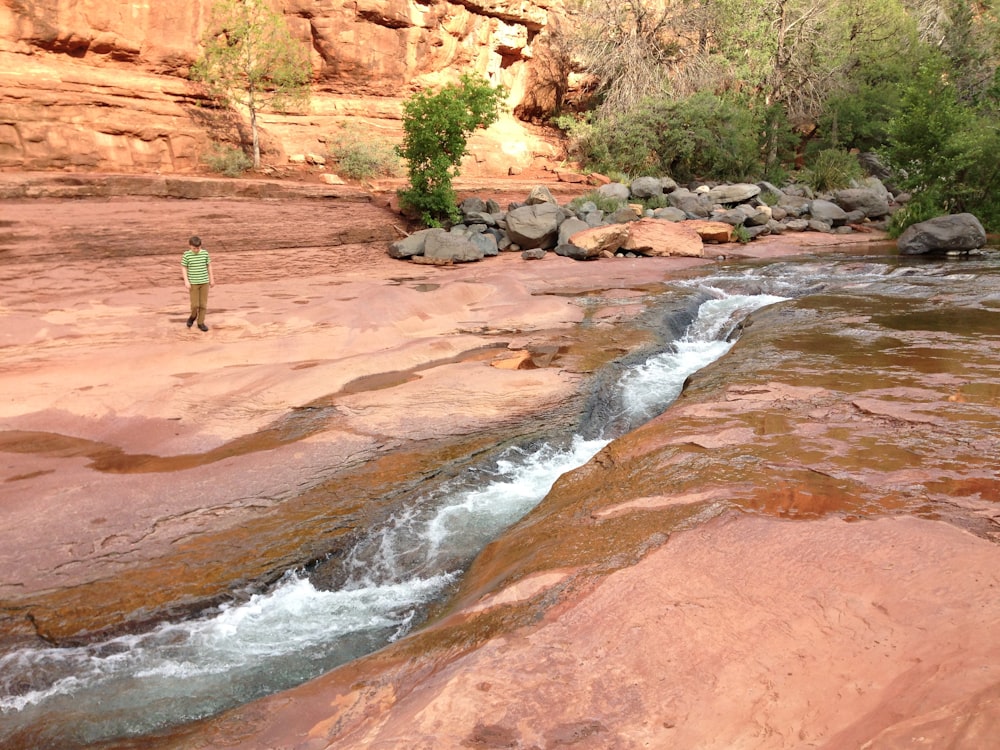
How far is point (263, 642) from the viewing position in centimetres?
403

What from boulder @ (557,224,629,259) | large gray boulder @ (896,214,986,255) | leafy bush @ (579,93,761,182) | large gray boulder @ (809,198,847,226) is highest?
leafy bush @ (579,93,761,182)

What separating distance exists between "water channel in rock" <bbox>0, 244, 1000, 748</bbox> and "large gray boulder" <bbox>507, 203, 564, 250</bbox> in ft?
33.7

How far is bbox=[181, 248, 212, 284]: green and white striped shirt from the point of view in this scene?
355 inches

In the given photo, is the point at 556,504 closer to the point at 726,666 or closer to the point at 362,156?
the point at 726,666

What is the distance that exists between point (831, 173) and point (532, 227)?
44.8 feet

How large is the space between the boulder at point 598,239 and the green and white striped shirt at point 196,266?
28.8 ft

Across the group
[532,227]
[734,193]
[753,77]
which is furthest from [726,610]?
[753,77]

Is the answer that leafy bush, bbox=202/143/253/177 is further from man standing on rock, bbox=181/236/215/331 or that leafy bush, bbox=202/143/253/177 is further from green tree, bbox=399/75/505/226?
man standing on rock, bbox=181/236/215/331

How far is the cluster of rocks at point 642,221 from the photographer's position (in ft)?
52.1

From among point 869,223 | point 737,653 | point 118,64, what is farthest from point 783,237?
point 737,653

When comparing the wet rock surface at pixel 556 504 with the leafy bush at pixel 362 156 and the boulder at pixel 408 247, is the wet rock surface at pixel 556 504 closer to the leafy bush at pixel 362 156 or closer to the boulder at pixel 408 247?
the boulder at pixel 408 247

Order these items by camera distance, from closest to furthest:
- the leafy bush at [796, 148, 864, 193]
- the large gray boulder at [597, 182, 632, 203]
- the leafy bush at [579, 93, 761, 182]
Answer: the large gray boulder at [597, 182, 632, 203], the leafy bush at [579, 93, 761, 182], the leafy bush at [796, 148, 864, 193]

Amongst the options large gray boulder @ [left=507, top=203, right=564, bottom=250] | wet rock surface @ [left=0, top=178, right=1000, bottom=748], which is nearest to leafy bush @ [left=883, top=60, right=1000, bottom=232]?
wet rock surface @ [left=0, top=178, right=1000, bottom=748]

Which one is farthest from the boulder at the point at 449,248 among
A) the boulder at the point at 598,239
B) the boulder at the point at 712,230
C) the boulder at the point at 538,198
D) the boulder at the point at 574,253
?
the boulder at the point at 712,230
